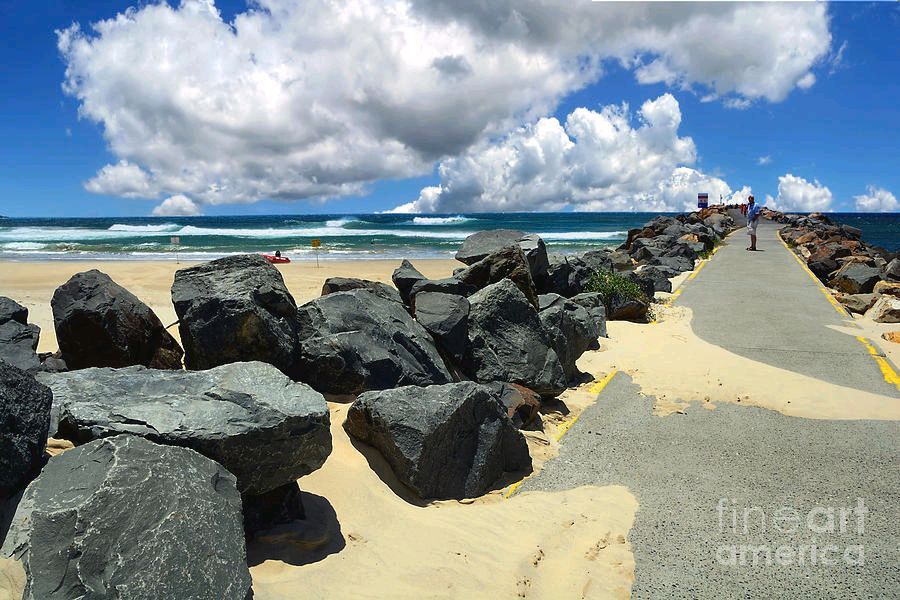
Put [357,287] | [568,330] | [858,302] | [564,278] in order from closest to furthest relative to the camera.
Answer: [357,287], [568,330], [564,278], [858,302]

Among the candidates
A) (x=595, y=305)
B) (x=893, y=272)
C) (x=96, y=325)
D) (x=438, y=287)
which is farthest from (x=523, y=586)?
(x=893, y=272)

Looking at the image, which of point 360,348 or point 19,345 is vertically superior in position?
point 19,345

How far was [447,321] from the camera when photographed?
23.2 ft

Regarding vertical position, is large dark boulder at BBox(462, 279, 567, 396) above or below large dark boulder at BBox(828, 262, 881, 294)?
above

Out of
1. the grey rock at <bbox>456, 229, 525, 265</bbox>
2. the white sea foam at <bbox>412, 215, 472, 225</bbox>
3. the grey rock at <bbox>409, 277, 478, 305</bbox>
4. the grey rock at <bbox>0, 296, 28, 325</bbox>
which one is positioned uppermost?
the white sea foam at <bbox>412, 215, 472, 225</bbox>

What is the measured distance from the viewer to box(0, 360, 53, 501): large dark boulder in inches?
117

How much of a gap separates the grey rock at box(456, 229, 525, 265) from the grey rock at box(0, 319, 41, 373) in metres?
6.24

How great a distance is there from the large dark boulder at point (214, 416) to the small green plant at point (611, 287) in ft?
29.0

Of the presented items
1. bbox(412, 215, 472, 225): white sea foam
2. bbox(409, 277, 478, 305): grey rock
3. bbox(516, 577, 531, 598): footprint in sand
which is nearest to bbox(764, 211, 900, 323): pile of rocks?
bbox(409, 277, 478, 305): grey rock

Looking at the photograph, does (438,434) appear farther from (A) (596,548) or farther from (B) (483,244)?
(B) (483,244)

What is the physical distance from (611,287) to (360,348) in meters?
7.30

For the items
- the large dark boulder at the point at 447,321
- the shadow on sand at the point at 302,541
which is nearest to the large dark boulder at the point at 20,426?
the shadow on sand at the point at 302,541

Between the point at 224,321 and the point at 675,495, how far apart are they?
3.96 m

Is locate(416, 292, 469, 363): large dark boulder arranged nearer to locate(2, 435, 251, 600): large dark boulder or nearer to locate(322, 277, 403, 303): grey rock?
locate(322, 277, 403, 303): grey rock
